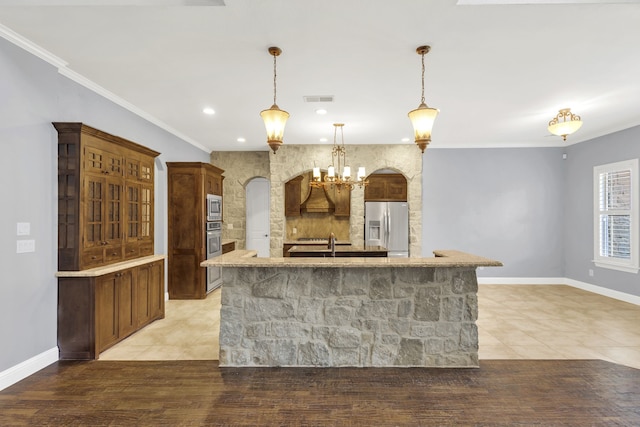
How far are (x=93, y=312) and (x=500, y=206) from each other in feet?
22.1

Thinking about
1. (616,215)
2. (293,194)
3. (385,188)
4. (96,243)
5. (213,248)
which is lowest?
(213,248)

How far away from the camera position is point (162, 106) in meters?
4.38

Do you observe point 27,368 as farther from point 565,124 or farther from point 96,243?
point 565,124

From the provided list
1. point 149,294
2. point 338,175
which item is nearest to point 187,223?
point 149,294

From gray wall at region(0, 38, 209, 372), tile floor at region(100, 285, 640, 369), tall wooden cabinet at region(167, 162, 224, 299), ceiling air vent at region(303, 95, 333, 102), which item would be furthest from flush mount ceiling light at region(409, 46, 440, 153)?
tall wooden cabinet at region(167, 162, 224, 299)

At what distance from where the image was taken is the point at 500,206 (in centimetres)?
668

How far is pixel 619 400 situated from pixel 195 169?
5.47 m

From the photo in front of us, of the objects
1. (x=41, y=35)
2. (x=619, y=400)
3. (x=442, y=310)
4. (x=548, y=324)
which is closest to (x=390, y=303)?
(x=442, y=310)

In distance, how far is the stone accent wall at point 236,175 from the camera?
7207 millimetres

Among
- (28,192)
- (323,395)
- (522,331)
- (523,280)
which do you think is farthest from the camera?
(523,280)

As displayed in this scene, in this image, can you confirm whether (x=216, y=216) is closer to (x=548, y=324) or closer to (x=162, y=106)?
(x=162, y=106)

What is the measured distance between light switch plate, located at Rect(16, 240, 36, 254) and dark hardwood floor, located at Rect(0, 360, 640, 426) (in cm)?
103

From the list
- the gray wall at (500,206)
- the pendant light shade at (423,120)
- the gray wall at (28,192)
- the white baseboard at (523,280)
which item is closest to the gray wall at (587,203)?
the gray wall at (500,206)

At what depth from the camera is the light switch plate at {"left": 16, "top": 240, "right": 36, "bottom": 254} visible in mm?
2727
